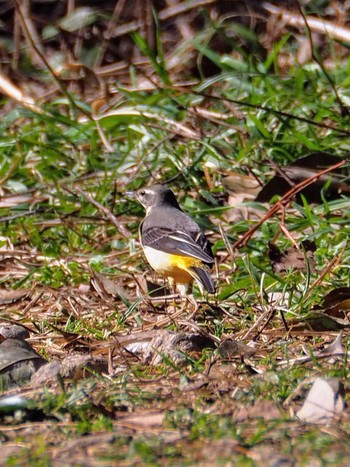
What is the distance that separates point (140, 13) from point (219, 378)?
850 cm

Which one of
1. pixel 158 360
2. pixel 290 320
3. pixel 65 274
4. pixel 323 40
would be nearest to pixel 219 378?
pixel 158 360

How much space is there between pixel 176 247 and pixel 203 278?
1.79 feet

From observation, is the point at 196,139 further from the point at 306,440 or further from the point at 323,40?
the point at 306,440

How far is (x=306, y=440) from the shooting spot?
2852 millimetres

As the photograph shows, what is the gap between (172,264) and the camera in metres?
5.85

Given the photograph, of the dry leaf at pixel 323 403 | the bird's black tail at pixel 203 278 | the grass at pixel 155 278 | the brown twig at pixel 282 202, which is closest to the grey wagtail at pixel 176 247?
the bird's black tail at pixel 203 278

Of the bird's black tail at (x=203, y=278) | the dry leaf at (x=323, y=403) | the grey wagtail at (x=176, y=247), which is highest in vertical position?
the grey wagtail at (x=176, y=247)

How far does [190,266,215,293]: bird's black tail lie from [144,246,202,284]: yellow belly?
0.12 meters

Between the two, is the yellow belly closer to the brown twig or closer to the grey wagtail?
the grey wagtail

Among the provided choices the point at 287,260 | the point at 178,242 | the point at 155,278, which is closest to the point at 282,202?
the point at 287,260

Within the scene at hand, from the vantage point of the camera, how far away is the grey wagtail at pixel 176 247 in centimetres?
566

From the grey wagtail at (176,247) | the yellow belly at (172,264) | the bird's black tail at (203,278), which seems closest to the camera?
the bird's black tail at (203,278)

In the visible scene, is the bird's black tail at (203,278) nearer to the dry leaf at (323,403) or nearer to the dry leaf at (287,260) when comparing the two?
the dry leaf at (287,260)

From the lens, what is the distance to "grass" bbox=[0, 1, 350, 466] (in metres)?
3.02
